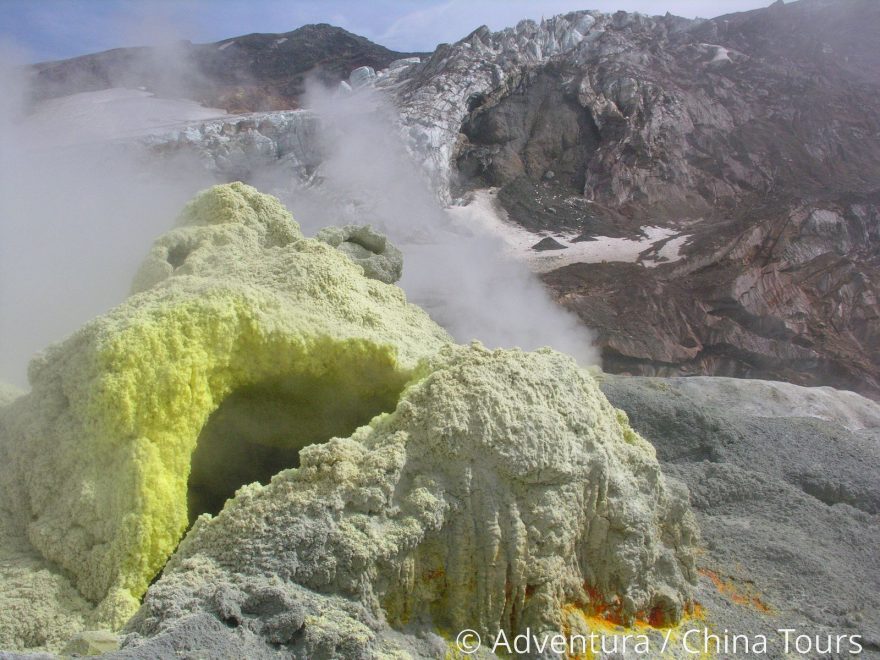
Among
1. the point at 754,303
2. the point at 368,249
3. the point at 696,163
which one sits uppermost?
the point at 696,163

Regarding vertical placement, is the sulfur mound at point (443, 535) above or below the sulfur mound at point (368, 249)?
below

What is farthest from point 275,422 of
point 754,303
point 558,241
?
point 558,241

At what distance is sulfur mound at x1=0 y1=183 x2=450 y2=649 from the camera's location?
7.04 ft

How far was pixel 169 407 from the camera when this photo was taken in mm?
2307

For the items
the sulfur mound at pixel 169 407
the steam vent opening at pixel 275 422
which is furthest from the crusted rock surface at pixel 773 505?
the sulfur mound at pixel 169 407

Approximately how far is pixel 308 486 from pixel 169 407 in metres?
0.55

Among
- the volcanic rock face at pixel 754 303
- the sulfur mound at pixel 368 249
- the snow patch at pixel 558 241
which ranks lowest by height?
the volcanic rock face at pixel 754 303

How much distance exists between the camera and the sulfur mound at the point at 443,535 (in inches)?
70.9

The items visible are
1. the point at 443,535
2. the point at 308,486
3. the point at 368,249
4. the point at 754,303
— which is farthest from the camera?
the point at 754,303

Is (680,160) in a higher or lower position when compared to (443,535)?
higher

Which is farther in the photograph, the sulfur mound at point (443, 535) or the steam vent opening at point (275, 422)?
the steam vent opening at point (275, 422)

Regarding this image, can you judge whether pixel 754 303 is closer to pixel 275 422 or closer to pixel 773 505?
pixel 773 505

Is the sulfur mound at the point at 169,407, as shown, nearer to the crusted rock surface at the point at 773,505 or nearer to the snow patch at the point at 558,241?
the crusted rock surface at the point at 773,505

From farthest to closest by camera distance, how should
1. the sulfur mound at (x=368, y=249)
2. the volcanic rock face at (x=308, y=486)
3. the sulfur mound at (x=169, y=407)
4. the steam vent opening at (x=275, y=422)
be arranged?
the sulfur mound at (x=368, y=249), the steam vent opening at (x=275, y=422), the sulfur mound at (x=169, y=407), the volcanic rock face at (x=308, y=486)
